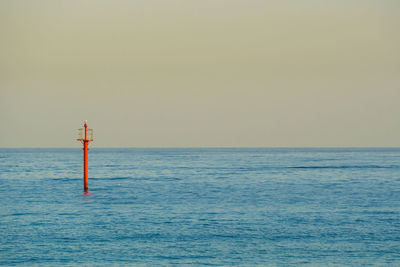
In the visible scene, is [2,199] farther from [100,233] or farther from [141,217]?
[100,233]

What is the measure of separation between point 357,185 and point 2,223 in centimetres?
4516

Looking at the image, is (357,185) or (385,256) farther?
(357,185)

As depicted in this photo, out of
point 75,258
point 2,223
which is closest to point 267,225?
point 75,258

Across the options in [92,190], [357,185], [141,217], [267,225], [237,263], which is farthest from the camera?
[357,185]

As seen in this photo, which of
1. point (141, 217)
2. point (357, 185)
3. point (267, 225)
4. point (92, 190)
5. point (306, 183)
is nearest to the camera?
point (267, 225)

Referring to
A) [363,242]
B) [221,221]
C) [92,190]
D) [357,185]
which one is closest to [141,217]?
[221,221]

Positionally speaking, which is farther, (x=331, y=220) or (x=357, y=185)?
(x=357, y=185)

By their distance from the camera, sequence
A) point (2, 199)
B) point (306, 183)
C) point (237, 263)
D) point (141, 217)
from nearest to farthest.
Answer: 1. point (237, 263)
2. point (141, 217)
3. point (2, 199)
4. point (306, 183)

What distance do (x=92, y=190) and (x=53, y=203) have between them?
46.4 feet

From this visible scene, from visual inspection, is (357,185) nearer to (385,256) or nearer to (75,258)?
(385,256)

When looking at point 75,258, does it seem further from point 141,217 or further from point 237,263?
point 141,217

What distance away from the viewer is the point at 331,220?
39.3m

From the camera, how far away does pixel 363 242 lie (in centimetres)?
3152

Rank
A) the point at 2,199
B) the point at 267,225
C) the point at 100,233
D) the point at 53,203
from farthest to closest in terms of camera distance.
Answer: the point at 2,199, the point at 53,203, the point at 267,225, the point at 100,233
